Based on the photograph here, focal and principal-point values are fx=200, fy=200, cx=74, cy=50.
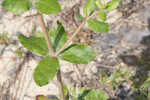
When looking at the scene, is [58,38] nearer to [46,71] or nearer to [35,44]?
[35,44]

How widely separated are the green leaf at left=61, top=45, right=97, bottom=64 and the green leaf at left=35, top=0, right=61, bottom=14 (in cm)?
42

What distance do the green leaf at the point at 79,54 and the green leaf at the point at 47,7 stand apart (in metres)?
0.42

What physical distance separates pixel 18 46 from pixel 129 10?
172 centimetres

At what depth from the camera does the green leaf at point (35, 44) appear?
123 cm

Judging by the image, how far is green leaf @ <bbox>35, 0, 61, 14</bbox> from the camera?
2.79ft

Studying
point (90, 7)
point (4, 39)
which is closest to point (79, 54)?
point (90, 7)

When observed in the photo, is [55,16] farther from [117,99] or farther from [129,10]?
[117,99]

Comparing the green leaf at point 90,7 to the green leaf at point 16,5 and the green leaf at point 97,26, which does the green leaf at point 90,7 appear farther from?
the green leaf at point 16,5

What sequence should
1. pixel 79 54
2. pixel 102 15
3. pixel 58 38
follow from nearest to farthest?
1. pixel 102 15
2. pixel 79 54
3. pixel 58 38

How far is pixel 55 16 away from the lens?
9.40 feet

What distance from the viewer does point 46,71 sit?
1047 mm

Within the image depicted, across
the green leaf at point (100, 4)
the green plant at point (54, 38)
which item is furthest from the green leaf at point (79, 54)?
the green leaf at point (100, 4)

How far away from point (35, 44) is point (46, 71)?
1.01ft

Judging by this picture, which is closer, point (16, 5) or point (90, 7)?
point (16, 5)
